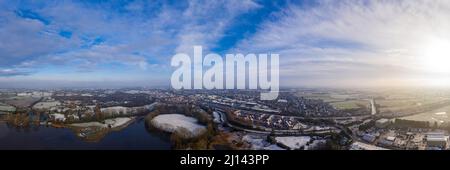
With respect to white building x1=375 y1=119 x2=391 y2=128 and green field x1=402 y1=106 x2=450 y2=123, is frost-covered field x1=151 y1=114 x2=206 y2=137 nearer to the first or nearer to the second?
white building x1=375 y1=119 x2=391 y2=128

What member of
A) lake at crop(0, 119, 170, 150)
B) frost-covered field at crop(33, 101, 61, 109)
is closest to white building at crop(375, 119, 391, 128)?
lake at crop(0, 119, 170, 150)

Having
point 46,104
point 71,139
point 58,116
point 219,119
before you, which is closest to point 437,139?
point 219,119

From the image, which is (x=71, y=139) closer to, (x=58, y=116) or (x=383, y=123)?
(x=58, y=116)

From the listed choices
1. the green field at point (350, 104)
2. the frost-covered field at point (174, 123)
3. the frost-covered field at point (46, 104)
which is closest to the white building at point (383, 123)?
the green field at point (350, 104)

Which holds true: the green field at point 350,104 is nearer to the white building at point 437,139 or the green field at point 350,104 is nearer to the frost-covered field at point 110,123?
the white building at point 437,139
